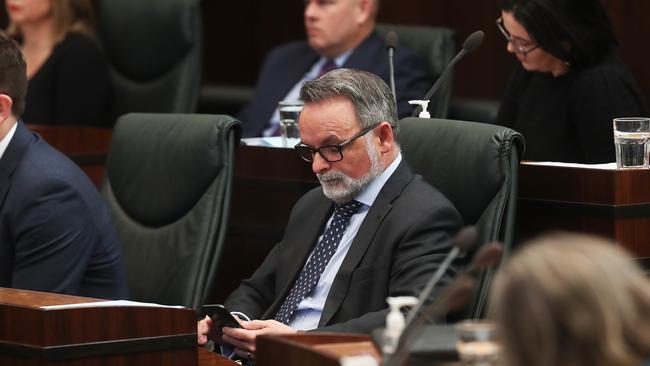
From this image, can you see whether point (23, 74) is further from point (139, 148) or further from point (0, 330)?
point (0, 330)

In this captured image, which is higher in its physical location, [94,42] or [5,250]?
[94,42]

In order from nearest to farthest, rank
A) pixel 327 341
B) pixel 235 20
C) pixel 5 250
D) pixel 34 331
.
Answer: pixel 327 341, pixel 34 331, pixel 5 250, pixel 235 20

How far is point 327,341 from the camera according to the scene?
2.11 m

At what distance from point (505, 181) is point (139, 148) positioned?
44.7 inches

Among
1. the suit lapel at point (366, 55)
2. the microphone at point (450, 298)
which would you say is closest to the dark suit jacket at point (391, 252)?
the microphone at point (450, 298)

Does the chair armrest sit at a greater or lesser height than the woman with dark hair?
lesser

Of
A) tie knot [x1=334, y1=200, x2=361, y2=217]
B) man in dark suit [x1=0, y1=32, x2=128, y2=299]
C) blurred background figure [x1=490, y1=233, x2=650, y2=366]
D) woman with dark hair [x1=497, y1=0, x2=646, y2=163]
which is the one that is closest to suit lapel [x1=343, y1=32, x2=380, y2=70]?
woman with dark hair [x1=497, y1=0, x2=646, y2=163]

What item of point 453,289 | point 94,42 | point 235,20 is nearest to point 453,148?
point 453,289

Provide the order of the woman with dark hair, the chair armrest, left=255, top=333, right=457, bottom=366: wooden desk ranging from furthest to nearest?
the chair armrest → the woman with dark hair → left=255, top=333, right=457, bottom=366: wooden desk

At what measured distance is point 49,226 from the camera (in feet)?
9.68

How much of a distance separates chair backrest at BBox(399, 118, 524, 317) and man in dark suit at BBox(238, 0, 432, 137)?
1.71 metres

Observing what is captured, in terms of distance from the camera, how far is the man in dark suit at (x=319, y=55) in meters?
4.91

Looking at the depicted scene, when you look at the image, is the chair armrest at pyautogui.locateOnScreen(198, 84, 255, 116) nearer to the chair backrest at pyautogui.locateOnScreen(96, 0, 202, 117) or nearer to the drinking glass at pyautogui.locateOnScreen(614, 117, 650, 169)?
the chair backrest at pyautogui.locateOnScreen(96, 0, 202, 117)

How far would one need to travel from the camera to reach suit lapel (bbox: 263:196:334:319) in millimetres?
3115
